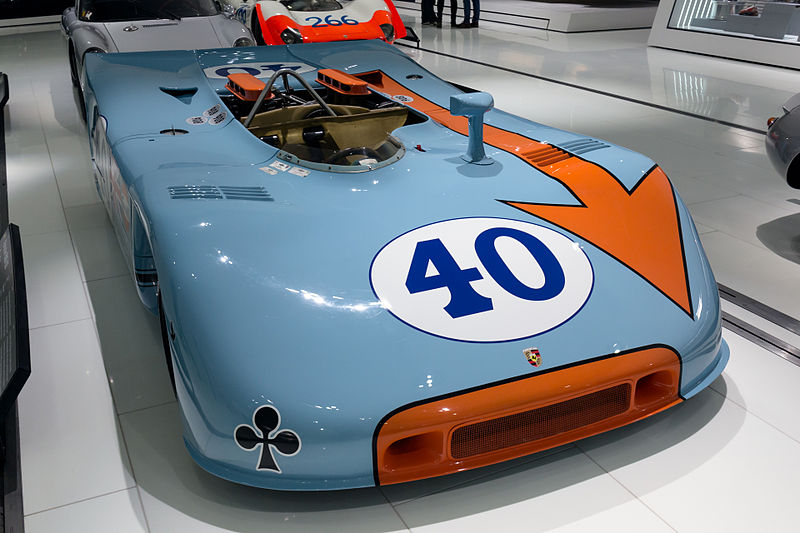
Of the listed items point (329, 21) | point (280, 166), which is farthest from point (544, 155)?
point (329, 21)

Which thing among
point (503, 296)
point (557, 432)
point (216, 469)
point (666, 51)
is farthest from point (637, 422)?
point (666, 51)

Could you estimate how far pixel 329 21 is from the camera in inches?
277

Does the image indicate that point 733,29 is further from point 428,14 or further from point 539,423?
point 539,423

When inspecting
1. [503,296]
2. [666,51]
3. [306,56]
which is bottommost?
[666,51]

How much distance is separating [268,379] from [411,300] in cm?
42

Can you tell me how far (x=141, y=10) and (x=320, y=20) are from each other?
5.74 ft

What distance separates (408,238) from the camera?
80.7 inches

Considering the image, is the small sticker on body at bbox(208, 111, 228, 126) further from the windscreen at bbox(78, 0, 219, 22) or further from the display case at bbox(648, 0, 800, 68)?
the display case at bbox(648, 0, 800, 68)

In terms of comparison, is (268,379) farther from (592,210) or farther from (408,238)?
(592,210)

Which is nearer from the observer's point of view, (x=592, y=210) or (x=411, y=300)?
(x=411, y=300)

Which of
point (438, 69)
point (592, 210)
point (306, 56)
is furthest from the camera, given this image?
point (438, 69)

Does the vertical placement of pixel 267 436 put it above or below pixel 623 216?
below

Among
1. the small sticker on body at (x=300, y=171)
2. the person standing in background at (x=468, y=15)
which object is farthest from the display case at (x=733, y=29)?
the small sticker on body at (x=300, y=171)

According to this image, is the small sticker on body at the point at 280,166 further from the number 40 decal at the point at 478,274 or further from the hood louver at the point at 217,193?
the number 40 decal at the point at 478,274
